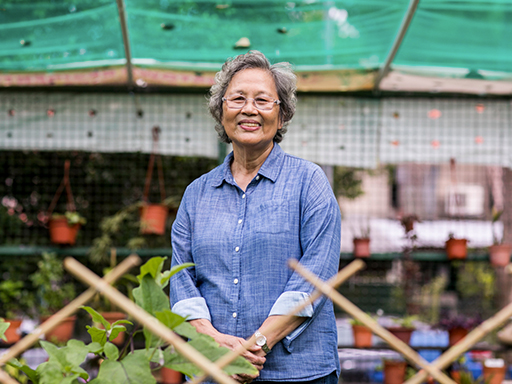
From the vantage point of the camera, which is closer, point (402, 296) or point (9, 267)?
point (9, 267)

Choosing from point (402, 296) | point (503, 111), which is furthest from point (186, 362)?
point (402, 296)

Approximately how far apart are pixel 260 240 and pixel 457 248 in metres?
3.34

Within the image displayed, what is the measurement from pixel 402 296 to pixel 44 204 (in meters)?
4.41

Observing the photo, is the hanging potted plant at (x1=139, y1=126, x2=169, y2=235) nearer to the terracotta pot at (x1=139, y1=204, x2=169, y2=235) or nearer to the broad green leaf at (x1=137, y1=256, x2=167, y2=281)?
the terracotta pot at (x1=139, y1=204, x2=169, y2=235)

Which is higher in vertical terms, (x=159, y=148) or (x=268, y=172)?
(x=159, y=148)

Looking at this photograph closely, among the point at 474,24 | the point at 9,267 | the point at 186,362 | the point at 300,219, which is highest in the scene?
the point at 474,24

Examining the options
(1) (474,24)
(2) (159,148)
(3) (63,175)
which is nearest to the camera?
(1) (474,24)

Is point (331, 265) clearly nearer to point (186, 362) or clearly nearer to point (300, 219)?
point (300, 219)

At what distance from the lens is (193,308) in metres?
1.74

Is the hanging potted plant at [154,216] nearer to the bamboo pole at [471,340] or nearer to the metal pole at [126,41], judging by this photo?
the metal pole at [126,41]

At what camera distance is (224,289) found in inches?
68.9

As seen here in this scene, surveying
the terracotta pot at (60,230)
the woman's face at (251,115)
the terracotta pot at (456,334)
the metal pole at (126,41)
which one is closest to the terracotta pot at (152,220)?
the terracotta pot at (60,230)

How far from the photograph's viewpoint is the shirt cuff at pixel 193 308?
1.73m

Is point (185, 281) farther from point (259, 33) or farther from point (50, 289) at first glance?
point (50, 289)
